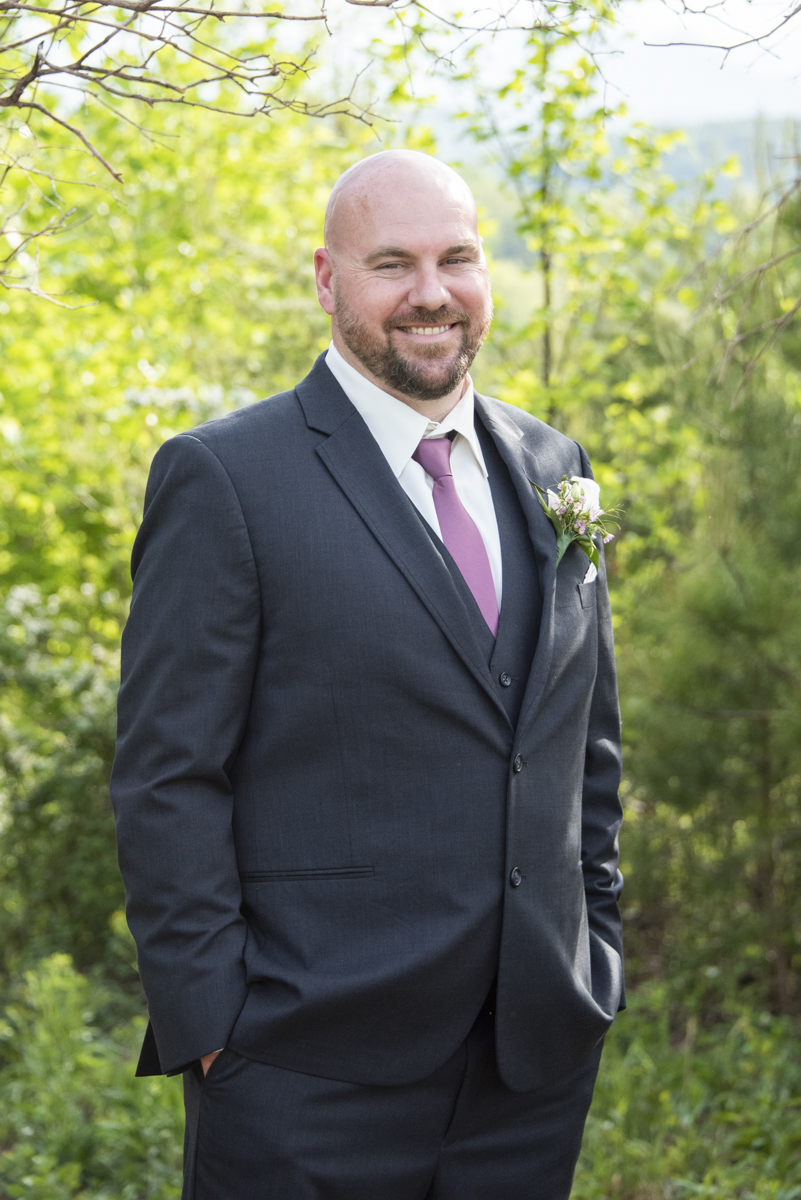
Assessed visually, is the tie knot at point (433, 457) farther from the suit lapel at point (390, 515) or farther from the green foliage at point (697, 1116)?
the green foliage at point (697, 1116)

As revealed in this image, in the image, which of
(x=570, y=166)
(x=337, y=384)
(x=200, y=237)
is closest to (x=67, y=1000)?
(x=337, y=384)

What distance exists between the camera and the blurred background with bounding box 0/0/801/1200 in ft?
10.8

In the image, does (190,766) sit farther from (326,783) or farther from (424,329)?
(424,329)

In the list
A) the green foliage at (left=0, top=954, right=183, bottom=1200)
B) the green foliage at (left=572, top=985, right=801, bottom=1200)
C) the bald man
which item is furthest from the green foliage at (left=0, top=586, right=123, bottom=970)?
the bald man

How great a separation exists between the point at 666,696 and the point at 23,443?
3164mm

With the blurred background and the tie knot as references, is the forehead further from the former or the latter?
the blurred background

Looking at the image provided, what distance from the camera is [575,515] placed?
72.5 inches

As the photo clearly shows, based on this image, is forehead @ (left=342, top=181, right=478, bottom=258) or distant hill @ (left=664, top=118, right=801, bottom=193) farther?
distant hill @ (left=664, top=118, right=801, bottom=193)

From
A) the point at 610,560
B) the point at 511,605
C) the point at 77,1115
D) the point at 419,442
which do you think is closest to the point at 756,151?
the point at 610,560

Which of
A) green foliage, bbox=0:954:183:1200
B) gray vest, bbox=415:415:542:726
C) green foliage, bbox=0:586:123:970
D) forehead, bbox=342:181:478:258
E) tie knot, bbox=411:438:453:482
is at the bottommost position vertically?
green foliage, bbox=0:954:183:1200

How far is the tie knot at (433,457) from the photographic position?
5.94ft

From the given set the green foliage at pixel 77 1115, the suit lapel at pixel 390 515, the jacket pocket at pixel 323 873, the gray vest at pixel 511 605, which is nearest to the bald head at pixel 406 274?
the suit lapel at pixel 390 515

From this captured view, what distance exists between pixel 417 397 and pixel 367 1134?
116 cm

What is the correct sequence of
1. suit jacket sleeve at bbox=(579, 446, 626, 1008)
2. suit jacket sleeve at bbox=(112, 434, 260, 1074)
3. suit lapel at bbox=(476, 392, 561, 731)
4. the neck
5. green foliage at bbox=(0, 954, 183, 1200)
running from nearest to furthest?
1. suit jacket sleeve at bbox=(112, 434, 260, 1074)
2. suit lapel at bbox=(476, 392, 561, 731)
3. the neck
4. suit jacket sleeve at bbox=(579, 446, 626, 1008)
5. green foliage at bbox=(0, 954, 183, 1200)
